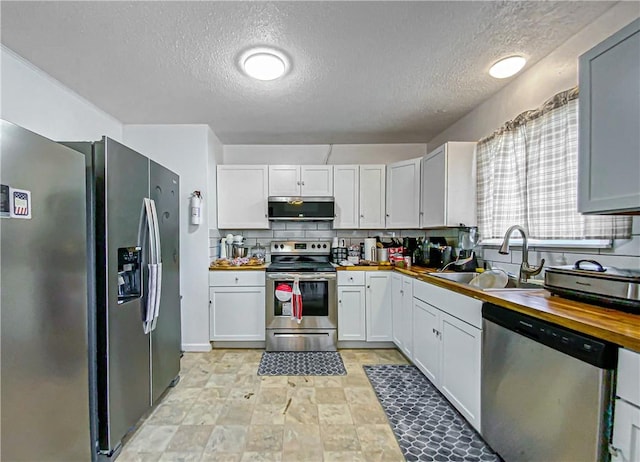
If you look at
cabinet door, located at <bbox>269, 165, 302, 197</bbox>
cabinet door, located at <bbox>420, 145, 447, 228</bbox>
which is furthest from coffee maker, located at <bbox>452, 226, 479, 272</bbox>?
cabinet door, located at <bbox>269, 165, 302, 197</bbox>

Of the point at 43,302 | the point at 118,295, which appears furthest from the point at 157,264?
the point at 43,302

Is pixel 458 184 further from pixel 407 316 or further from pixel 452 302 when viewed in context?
pixel 407 316

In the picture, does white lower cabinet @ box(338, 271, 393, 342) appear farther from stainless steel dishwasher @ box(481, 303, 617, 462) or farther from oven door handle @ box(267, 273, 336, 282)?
stainless steel dishwasher @ box(481, 303, 617, 462)

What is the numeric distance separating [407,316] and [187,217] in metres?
2.41

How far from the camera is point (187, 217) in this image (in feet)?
10.1

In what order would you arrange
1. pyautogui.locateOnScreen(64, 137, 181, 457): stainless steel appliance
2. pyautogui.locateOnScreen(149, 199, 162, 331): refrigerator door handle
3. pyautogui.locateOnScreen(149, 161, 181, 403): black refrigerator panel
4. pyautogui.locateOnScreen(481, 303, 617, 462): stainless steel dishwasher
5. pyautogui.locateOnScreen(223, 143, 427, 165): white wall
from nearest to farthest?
1. pyautogui.locateOnScreen(481, 303, 617, 462): stainless steel dishwasher
2. pyautogui.locateOnScreen(64, 137, 181, 457): stainless steel appliance
3. pyautogui.locateOnScreen(149, 199, 162, 331): refrigerator door handle
4. pyautogui.locateOnScreen(149, 161, 181, 403): black refrigerator panel
5. pyautogui.locateOnScreen(223, 143, 427, 165): white wall

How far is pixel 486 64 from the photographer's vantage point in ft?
6.49

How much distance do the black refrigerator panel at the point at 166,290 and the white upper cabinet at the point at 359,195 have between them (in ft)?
5.89

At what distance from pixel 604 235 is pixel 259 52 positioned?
218 cm

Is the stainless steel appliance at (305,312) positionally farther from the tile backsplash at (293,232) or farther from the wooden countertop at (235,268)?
the tile backsplash at (293,232)

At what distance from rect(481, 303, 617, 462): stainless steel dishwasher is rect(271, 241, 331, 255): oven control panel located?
89.0 inches

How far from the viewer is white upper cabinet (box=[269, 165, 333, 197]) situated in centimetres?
345

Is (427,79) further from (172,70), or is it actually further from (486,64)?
(172,70)

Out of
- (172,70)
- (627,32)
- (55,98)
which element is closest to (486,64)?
(627,32)
